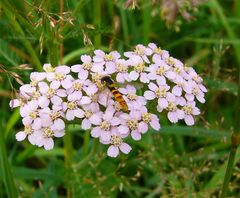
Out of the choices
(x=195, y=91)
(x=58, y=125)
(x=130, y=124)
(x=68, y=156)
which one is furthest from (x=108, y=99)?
(x=68, y=156)

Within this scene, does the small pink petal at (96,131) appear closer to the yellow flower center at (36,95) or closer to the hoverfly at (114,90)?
the hoverfly at (114,90)

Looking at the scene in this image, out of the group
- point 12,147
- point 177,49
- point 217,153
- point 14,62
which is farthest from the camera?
point 177,49

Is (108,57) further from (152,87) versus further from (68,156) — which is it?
(68,156)

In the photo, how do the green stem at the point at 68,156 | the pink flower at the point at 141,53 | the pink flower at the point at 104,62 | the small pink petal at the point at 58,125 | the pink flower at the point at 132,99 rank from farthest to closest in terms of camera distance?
the green stem at the point at 68,156, the pink flower at the point at 141,53, the pink flower at the point at 104,62, the pink flower at the point at 132,99, the small pink petal at the point at 58,125

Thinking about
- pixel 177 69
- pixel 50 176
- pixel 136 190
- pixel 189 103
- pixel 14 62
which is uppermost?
pixel 14 62

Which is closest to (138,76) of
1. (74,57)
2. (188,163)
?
(188,163)

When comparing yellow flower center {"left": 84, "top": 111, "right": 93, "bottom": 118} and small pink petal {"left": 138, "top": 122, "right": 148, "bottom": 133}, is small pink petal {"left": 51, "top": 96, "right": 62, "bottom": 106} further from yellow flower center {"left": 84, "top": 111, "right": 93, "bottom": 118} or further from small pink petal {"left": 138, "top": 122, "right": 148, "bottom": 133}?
small pink petal {"left": 138, "top": 122, "right": 148, "bottom": 133}

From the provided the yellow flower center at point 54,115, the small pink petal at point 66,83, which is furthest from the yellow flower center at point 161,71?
the yellow flower center at point 54,115

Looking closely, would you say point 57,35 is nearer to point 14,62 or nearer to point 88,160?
point 14,62
